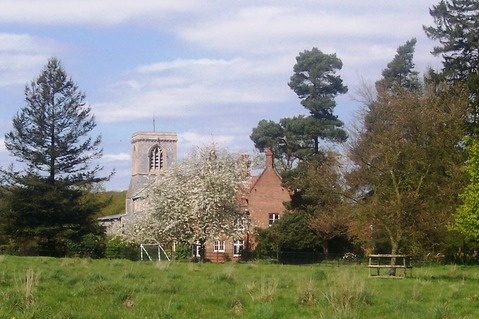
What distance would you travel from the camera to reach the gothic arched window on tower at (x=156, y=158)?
10606cm

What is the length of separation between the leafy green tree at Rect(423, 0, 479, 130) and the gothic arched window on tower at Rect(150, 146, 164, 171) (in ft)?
175

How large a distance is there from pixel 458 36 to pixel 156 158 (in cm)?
5612

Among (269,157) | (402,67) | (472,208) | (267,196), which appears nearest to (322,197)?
(269,157)

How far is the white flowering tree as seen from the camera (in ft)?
180

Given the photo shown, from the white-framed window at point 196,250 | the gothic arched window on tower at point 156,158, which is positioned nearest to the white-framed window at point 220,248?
the white-framed window at point 196,250

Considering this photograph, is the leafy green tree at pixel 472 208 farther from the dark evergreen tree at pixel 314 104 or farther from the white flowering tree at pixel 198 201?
the dark evergreen tree at pixel 314 104

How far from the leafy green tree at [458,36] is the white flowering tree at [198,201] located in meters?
16.8

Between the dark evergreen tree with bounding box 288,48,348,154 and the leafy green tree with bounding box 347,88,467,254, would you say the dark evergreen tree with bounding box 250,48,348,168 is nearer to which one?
the dark evergreen tree with bounding box 288,48,348,154

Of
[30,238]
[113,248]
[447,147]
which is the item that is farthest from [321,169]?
[30,238]

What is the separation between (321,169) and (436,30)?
1381 centimetres

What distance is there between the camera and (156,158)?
349ft

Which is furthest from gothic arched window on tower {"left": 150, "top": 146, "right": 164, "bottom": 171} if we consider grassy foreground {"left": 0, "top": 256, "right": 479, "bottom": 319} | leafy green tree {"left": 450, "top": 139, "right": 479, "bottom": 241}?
grassy foreground {"left": 0, "top": 256, "right": 479, "bottom": 319}

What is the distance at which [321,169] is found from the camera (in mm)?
58781

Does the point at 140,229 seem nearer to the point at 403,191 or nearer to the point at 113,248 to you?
the point at 113,248
